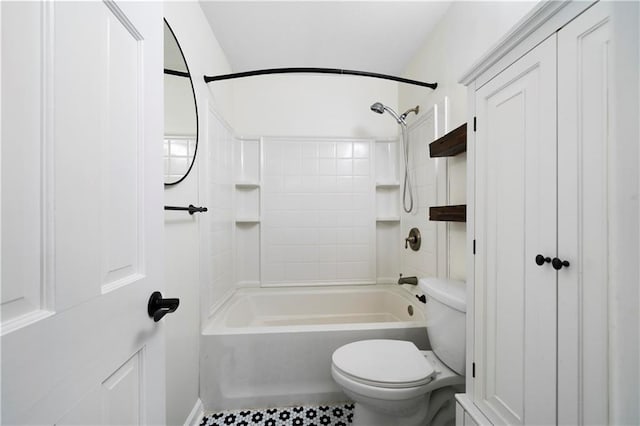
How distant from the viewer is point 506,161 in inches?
32.7

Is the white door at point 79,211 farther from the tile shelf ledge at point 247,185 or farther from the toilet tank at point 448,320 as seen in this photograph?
the tile shelf ledge at point 247,185

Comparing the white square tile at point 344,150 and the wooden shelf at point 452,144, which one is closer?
the wooden shelf at point 452,144

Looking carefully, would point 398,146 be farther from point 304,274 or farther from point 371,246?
point 304,274

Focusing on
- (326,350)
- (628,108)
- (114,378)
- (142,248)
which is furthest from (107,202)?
(326,350)

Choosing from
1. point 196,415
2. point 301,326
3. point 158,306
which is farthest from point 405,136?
point 196,415

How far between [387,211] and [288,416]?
175cm

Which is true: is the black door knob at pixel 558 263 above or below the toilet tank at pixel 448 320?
above

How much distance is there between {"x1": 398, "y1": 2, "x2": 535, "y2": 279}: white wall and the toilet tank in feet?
0.95

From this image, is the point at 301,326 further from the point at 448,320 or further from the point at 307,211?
the point at 307,211

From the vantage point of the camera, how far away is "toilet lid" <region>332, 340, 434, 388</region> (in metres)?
1.13

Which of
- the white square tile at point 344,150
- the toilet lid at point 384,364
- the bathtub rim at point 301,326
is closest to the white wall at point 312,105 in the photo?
the white square tile at point 344,150

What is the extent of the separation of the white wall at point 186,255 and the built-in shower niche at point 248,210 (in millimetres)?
756

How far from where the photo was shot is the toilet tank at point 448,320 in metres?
1.18

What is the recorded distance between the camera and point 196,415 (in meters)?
1.45
